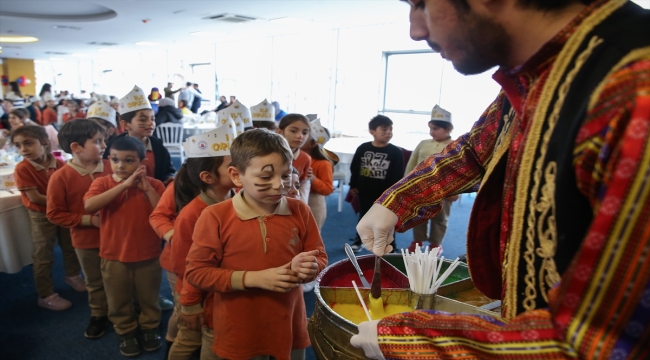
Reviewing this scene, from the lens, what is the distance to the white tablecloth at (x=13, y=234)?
2500mm

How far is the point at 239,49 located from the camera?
41.2 feet

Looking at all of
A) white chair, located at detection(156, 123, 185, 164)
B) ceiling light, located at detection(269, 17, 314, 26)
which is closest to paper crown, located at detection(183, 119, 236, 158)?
white chair, located at detection(156, 123, 185, 164)

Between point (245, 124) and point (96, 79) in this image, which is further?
point (96, 79)

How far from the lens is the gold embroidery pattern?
0.55m

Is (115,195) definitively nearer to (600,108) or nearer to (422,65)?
(600,108)

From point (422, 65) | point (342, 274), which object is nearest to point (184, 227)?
point (342, 274)

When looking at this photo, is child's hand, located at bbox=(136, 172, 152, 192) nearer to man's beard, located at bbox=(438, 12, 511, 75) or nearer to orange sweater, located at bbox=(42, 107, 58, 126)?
man's beard, located at bbox=(438, 12, 511, 75)

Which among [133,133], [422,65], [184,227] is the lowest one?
[184,227]

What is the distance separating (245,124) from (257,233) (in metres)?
2.00

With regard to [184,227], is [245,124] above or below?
above

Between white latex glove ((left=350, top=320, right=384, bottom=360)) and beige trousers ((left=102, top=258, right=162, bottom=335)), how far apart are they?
1.82 meters

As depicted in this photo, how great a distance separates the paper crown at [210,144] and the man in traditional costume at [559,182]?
4.14 feet

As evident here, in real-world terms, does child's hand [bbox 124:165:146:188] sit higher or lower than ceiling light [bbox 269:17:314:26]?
lower

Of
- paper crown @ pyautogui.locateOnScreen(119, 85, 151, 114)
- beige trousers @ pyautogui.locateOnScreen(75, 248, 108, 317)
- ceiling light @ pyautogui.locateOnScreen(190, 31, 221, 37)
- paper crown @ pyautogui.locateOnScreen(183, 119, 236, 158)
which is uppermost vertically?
ceiling light @ pyautogui.locateOnScreen(190, 31, 221, 37)
